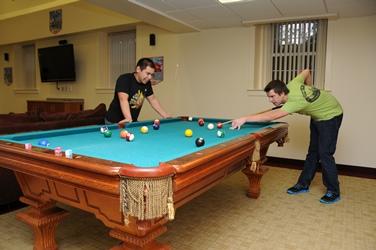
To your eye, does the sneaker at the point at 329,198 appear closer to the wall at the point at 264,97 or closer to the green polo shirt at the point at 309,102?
the green polo shirt at the point at 309,102

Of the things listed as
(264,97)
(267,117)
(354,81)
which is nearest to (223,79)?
(264,97)

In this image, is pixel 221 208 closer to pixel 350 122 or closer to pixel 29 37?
pixel 350 122

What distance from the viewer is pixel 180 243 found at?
7.22 feet

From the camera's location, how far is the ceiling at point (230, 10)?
3650 millimetres

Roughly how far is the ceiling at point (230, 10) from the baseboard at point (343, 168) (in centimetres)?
202

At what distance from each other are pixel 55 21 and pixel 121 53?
1.74 m

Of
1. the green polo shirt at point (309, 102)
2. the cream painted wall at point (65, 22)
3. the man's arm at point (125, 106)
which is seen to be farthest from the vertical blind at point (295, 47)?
the man's arm at point (125, 106)

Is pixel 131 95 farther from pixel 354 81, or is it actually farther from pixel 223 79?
pixel 354 81

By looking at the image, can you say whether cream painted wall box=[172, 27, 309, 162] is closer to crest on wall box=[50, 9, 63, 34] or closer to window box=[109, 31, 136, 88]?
window box=[109, 31, 136, 88]

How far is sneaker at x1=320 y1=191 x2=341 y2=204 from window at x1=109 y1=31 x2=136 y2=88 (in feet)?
14.9

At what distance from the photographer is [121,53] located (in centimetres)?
658

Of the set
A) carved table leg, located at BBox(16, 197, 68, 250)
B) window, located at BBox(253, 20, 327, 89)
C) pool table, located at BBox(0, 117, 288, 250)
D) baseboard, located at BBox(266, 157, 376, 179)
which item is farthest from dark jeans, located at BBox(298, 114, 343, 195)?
carved table leg, located at BBox(16, 197, 68, 250)

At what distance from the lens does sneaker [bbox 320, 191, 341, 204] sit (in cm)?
306

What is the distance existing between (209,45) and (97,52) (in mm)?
2660
